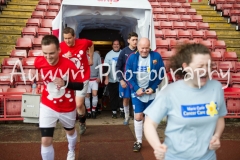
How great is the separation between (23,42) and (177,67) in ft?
21.8

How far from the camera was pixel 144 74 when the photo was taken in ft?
12.7

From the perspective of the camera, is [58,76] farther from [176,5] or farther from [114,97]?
[176,5]

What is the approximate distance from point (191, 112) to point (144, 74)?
2.19 m

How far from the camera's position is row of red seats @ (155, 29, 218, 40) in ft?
29.7

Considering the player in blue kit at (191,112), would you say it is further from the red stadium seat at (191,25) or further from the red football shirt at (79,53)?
the red stadium seat at (191,25)

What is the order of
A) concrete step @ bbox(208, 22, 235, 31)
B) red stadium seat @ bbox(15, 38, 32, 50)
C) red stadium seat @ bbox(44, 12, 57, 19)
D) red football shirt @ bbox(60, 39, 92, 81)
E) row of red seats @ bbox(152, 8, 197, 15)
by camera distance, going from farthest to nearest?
row of red seats @ bbox(152, 8, 197, 15) → concrete step @ bbox(208, 22, 235, 31) → red stadium seat @ bbox(44, 12, 57, 19) → red stadium seat @ bbox(15, 38, 32, 50) → red football shirt @ bbox(60, 39, 92, 81)

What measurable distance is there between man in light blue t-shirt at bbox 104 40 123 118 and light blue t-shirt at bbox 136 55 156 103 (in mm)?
2394

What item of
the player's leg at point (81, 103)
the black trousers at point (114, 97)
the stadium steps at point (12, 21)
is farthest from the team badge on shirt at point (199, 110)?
the stadium steps at point (12, 21)

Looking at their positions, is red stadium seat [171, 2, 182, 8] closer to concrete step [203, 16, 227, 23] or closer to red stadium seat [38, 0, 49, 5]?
concrete step [203, 16, 227, 23]

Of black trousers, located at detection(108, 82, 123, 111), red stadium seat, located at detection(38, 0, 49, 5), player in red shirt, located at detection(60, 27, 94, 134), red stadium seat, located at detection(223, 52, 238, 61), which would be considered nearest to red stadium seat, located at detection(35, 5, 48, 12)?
red stadium seat, located at detection(38, 0, 49, 5)

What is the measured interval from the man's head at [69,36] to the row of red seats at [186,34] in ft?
17.4

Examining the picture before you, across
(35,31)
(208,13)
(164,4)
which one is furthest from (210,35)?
(35,31)

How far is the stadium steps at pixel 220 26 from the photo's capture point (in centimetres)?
971

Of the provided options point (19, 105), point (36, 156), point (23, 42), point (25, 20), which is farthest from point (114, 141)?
point (25, 20)
